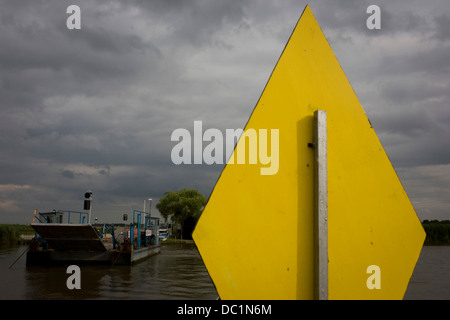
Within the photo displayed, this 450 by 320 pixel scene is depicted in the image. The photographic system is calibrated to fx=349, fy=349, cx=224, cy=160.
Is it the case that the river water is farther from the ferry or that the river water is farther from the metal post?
the metal post

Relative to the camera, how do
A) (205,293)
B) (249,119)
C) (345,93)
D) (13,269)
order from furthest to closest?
(13,269), (205,293), (345,93), (249,119)

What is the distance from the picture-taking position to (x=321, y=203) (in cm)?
181

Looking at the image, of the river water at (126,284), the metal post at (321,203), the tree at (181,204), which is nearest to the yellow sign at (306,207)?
the metal post at (321,203)

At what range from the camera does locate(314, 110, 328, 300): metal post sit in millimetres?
1752

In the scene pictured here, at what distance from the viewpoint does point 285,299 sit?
5.78ft

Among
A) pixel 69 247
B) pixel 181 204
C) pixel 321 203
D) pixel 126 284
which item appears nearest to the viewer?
pixel 321 203

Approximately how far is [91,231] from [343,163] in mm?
15466

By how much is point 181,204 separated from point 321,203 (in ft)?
167

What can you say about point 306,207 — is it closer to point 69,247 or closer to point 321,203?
point 321,203

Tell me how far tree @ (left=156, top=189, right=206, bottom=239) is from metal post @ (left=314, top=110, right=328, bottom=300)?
49.4 meters

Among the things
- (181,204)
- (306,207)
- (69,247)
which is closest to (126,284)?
(69,247)

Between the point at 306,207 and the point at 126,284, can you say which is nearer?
the point at 306,207
